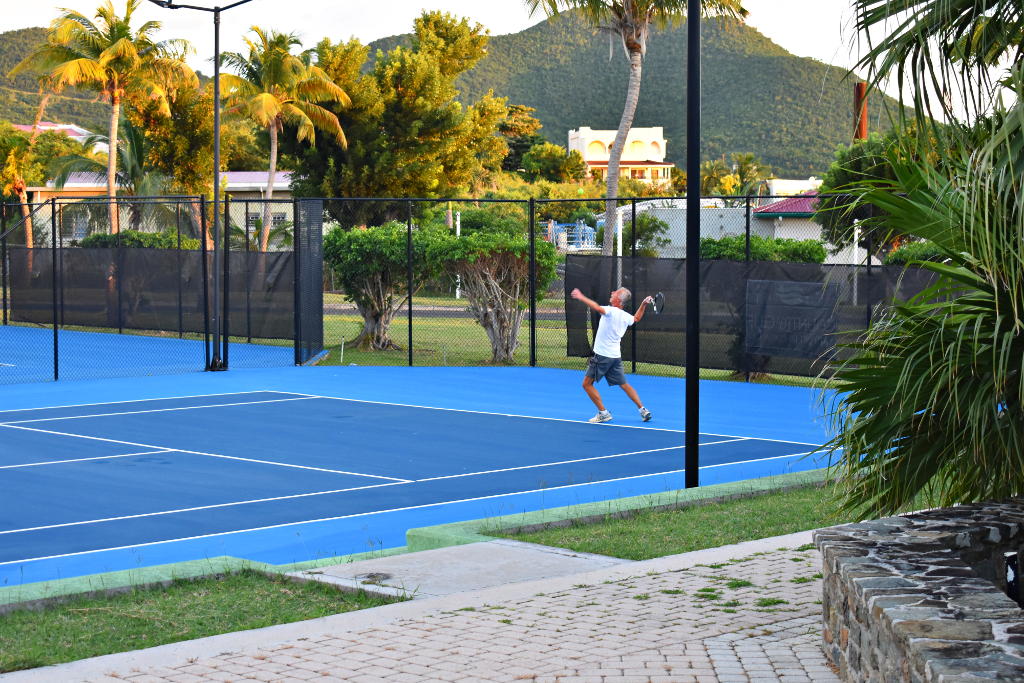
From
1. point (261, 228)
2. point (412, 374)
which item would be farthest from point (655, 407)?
point (261, 228)

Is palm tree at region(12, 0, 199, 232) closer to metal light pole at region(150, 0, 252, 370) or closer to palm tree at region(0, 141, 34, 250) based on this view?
palm tree at region(0, 141, 34, 250)

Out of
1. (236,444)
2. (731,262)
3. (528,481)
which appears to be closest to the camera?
(528,481)

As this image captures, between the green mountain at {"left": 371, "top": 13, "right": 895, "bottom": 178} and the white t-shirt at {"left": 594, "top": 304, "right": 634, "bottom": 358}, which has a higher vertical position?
the green mountain at {"left": 371, "top": 13, "right": 895, "bottom": 178}

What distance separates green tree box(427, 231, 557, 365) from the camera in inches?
970

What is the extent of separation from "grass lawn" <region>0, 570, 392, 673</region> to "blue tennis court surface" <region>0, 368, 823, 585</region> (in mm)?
1568

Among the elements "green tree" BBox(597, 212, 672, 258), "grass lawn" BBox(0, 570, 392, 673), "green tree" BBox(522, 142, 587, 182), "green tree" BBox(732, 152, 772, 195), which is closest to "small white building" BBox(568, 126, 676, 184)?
"green tree" BBox(732, 152, 772, 195)

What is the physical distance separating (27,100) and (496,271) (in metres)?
Result: 137

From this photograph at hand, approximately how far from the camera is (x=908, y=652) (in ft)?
15.9

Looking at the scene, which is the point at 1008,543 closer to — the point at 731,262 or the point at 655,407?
the point at 655,407

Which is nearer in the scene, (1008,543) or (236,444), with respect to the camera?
(1008,543)

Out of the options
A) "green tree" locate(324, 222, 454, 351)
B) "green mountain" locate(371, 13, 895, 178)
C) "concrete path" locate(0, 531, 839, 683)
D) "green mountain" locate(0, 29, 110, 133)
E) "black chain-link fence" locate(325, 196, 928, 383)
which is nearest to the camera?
"concrete path" locate(0, 531, 839, 683)

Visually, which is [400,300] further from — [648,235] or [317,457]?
[648,235]

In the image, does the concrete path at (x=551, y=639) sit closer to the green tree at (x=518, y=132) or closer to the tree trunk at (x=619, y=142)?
the tree trunk at (x=619, y=142)

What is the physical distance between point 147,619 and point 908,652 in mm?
4271
